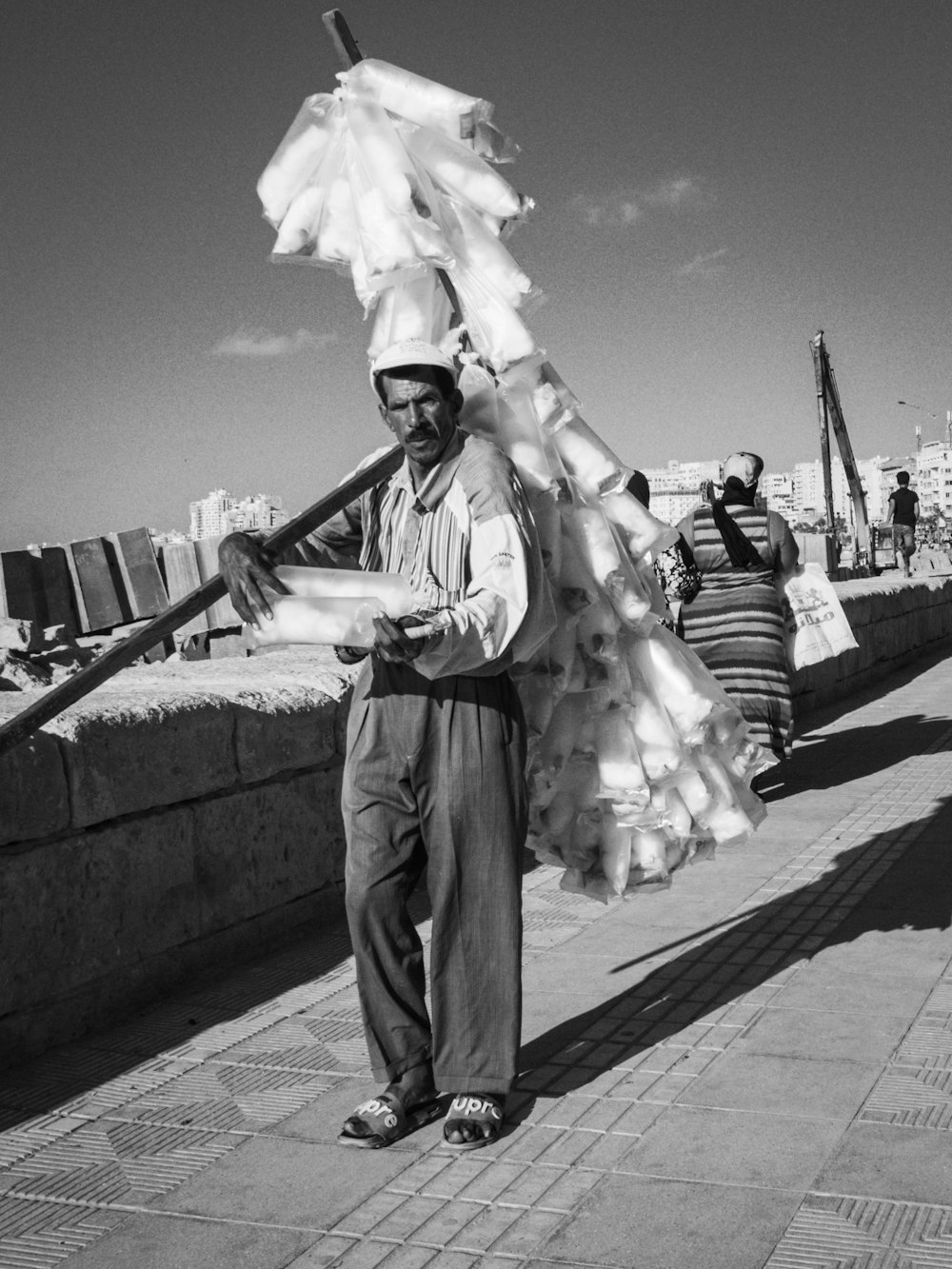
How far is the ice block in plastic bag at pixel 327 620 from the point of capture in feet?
9.56

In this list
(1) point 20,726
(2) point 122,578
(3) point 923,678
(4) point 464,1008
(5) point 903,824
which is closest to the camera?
(1) point 20,726

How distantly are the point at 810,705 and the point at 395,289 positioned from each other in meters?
8.39

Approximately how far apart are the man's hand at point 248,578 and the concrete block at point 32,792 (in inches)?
47.4

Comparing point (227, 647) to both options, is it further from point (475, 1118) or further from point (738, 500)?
point (475, 1118)

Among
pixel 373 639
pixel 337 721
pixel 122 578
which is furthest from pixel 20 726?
pixel 122 578

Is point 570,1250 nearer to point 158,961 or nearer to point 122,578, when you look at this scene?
point 158,961

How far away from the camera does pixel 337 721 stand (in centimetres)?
564

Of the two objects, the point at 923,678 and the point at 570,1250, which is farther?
the point at 923,678

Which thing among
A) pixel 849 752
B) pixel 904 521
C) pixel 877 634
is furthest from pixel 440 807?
pixel 904 521

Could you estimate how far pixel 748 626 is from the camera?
25.2ft

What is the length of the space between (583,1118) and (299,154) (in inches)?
104

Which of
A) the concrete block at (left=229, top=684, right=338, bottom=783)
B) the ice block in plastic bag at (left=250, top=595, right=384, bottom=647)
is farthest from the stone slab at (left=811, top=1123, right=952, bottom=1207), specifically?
the concrete block at (left=229, top=684, right=338, bottom=783)

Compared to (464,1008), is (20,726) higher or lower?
higher

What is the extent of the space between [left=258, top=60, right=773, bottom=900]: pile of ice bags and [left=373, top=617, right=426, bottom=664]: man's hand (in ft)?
2.47
